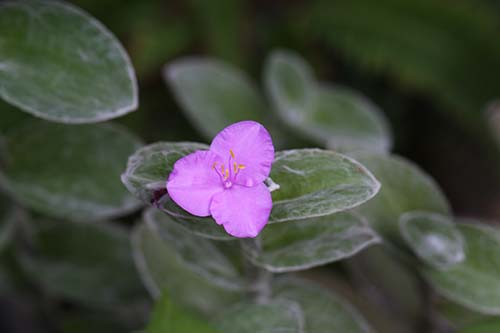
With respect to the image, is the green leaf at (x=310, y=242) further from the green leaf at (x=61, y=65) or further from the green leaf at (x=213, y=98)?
the green leaf at (x=213, y=98)

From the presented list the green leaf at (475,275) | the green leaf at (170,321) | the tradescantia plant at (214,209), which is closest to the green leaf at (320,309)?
the tradescantia plant at (214,209)

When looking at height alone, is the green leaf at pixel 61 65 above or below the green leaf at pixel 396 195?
above

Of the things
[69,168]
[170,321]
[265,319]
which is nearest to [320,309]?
[265,319]

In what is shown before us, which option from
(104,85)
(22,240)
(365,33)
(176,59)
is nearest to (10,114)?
(22,240)

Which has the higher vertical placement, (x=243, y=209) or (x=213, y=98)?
(x=243, y=209)

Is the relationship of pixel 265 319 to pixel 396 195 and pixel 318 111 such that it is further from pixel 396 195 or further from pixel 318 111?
pixel 318 111
